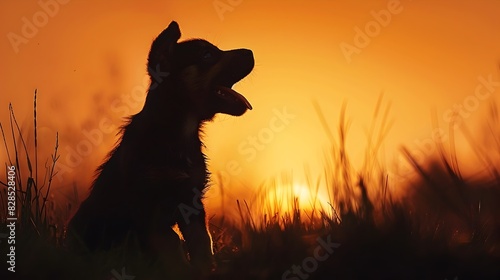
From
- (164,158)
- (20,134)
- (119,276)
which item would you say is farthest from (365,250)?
(20,134)

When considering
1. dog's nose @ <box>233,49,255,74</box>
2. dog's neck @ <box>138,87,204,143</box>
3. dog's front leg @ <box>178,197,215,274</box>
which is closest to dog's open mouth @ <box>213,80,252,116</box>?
dog's neck @ <box>138,87,204,143</box>

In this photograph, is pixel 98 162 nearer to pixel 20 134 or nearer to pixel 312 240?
pixel 20 134

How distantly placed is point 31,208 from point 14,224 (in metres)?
0.17

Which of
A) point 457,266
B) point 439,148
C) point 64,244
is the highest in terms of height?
point 64,244

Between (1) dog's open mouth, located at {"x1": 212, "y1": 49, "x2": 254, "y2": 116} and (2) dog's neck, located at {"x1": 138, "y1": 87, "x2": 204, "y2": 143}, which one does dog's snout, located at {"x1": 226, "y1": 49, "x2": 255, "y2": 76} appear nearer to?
(1) dog's open mouth, located at {"x1": 212, "y1": 49, "x2": 254, "y2": 116}

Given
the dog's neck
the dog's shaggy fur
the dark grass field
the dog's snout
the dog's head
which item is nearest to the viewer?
the dark grass field

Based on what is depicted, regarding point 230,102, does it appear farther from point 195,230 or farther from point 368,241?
point 368,241

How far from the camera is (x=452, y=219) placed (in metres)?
3.88

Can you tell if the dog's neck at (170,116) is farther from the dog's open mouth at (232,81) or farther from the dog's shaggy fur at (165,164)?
the dog's open mouth at (232,81)

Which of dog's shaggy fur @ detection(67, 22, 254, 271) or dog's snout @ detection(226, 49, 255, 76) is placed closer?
dog's shaggy fur @ detection(67, 22, 254, 271)

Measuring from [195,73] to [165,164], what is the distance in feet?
3.55

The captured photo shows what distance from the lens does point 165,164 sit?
17.1ft

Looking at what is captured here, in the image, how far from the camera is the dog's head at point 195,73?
582 cm

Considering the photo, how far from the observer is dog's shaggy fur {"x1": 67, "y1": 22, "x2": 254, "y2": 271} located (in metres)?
4.91
